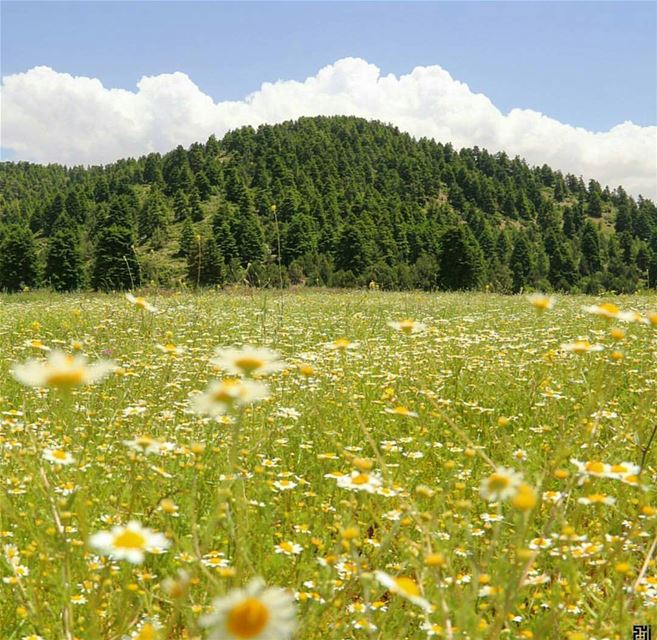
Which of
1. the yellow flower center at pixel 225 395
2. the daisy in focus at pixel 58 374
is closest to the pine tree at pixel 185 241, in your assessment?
the daisy in focus at pixel 58 374

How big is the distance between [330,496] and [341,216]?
3812 inches

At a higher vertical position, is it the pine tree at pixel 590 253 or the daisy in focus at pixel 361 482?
Answer: the pine tree at pixel 590 253

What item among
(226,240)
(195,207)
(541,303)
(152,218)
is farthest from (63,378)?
(195,207)

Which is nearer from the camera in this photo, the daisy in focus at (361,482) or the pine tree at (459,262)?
the daisy in focus at (361,482)

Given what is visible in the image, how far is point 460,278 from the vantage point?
2217 inches

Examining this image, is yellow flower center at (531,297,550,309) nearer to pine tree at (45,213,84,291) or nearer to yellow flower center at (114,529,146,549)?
yellow flower center at (114,529,146,549)

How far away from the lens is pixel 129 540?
130cm

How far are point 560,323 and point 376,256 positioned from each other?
62747mm

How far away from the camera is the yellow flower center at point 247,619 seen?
865mm

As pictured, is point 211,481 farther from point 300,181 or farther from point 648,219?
point 648,219

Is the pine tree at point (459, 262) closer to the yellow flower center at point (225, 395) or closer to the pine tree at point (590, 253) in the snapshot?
the pine tree at point (590, 253)

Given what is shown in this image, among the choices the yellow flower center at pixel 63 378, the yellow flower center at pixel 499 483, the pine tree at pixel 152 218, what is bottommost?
the yellow flower center at pixel 499 483

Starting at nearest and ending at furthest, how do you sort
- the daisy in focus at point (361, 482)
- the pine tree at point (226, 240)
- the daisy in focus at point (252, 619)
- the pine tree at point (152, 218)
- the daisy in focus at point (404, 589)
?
the daisy in focus at point (252, 619) < the daisy in focus at point (404, 589) < the daisy in focus at point (361, 482) < the pine tree at point (226, 240) < the pine tree at point (152, 218)

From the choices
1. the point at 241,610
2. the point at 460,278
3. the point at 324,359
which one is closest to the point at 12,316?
the point at 324,359
